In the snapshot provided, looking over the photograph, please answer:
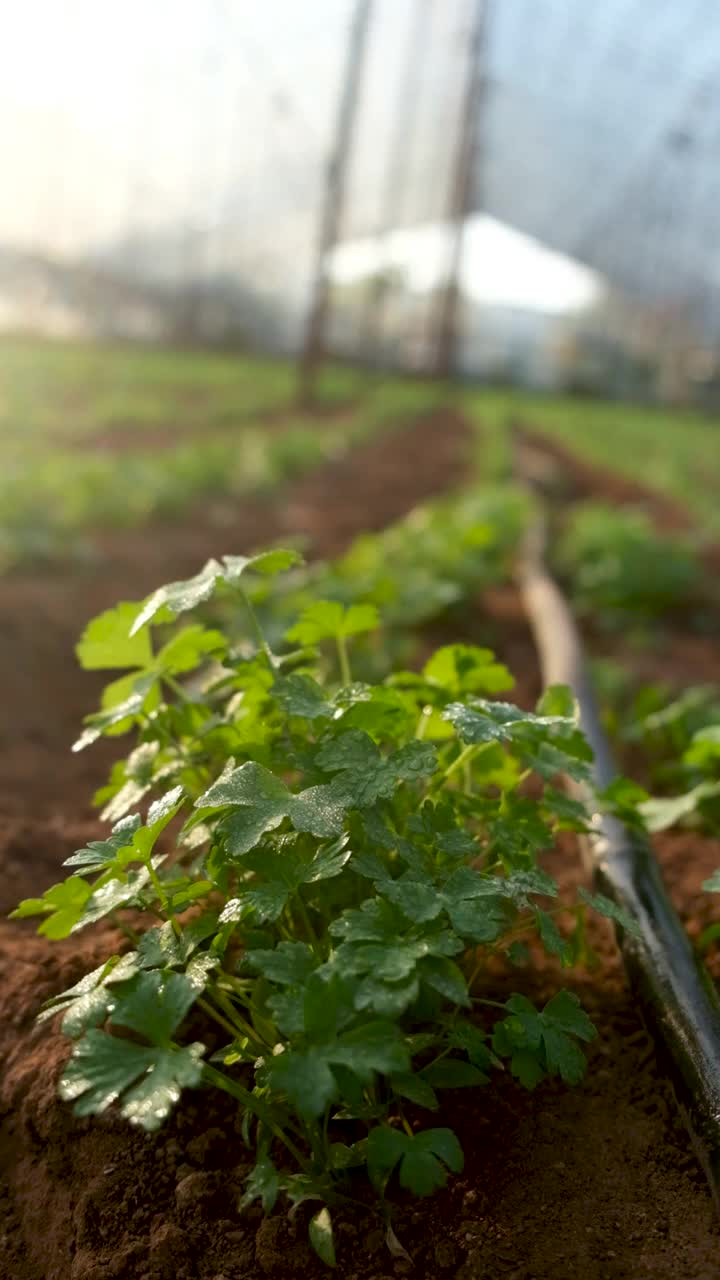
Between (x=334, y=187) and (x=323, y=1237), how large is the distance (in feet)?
40.6

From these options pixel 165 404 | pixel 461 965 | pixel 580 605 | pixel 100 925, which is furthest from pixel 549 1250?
pixel 165 404

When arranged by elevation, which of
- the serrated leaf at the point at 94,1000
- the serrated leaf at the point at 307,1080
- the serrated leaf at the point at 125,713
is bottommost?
the serrated leaf at the point at 94,1000

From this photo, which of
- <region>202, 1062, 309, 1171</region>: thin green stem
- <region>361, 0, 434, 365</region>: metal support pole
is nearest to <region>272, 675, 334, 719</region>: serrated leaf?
<region>202, 1062, 309, 1171</region>: thin green stem

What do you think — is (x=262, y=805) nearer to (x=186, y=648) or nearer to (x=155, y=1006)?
(x=155, y=1006)

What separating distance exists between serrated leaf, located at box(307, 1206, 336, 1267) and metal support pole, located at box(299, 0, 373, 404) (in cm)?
1219

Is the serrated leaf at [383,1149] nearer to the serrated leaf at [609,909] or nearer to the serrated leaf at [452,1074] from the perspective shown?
the serrated leaf at [452,1074]

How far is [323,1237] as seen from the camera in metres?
1.32

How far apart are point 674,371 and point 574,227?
9.49m

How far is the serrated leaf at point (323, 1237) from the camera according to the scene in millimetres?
1305

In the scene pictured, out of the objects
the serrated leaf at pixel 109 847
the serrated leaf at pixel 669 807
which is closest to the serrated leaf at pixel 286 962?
the serrated leaf at pixel 109 847

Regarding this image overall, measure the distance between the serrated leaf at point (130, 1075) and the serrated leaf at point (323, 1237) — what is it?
9.7 inches

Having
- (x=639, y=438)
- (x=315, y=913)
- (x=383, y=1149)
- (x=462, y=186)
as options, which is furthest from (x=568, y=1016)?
(x=462, y=186)

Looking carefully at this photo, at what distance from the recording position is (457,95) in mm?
18469

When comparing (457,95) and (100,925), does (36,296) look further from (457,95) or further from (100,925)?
(100,925)
